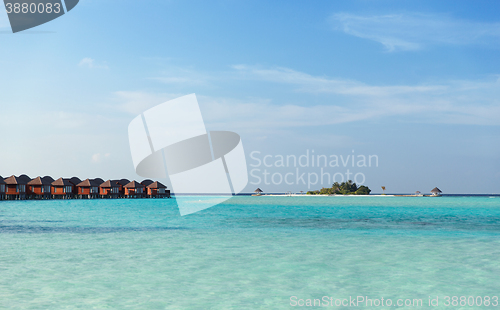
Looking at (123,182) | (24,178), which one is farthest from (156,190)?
(24,178)

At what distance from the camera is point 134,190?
125500mm

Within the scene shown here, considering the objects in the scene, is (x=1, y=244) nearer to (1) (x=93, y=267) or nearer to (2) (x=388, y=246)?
(1) (x=93, y=267)

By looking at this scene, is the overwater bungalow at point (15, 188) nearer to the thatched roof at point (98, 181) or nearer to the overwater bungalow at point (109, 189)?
the thatched roof at point (98, 181)

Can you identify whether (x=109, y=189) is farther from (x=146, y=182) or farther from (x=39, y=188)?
(x=39, y=188)

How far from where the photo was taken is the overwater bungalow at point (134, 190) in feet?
409

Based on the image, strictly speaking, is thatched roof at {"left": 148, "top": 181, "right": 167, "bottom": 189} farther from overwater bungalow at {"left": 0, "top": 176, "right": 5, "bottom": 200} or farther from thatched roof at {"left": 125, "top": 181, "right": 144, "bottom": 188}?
overwater bungalow at {"left": 0, "top": 176, "right": 5, "bottom": 200}

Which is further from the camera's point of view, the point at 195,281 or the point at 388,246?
the point at 388,246

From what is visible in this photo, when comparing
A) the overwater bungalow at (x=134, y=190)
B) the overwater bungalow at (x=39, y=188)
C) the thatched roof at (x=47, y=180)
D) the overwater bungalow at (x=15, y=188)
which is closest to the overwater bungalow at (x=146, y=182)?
the overwater bungalow at (x=134, y=190)

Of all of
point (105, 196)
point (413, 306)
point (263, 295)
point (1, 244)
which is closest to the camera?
point (413, 306)

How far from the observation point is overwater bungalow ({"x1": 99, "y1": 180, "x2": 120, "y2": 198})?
11931 cm

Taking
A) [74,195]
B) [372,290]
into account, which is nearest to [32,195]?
[74,195]

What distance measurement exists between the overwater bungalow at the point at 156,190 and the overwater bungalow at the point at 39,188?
34.4m

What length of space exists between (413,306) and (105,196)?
4701 inches

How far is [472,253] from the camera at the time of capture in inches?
668
